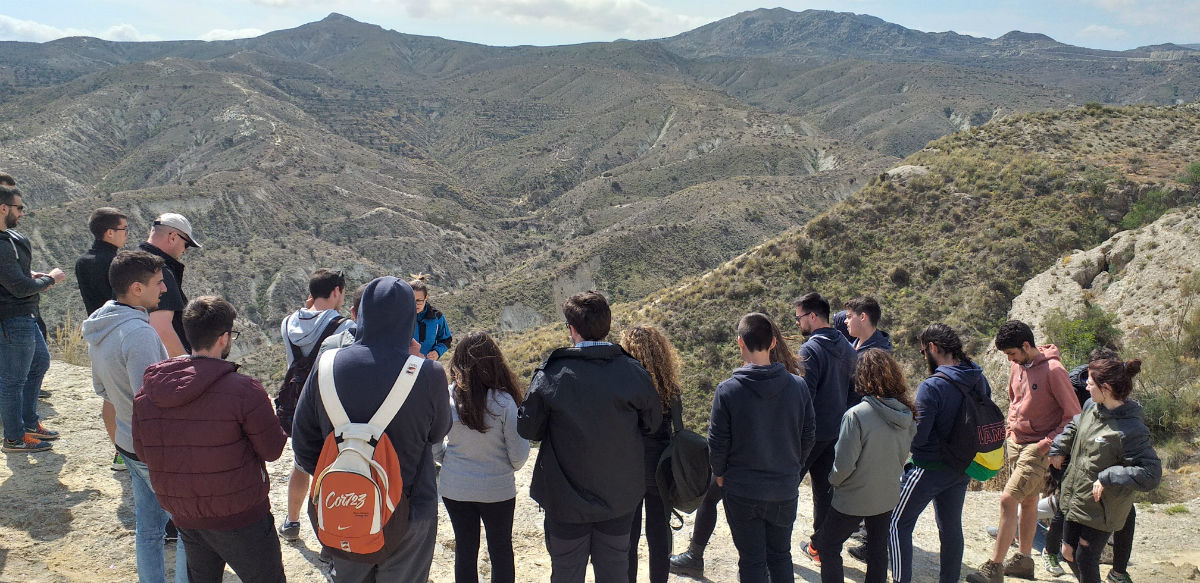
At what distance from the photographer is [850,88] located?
151000 mm

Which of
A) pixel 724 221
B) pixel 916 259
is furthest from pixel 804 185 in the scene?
pixel 916 259

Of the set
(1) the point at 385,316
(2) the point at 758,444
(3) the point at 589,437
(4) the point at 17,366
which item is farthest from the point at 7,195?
(2) the point at 758,444

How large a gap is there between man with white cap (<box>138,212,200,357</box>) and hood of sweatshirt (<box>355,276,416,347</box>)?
6.06 ft

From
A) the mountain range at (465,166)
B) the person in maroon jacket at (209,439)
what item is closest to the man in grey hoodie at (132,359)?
the person in maroon jacket at (209,439)

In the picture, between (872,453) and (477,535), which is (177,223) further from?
(872,453)

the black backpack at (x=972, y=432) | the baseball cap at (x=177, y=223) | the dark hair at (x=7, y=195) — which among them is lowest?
the black backpack at (x=972, y=432)

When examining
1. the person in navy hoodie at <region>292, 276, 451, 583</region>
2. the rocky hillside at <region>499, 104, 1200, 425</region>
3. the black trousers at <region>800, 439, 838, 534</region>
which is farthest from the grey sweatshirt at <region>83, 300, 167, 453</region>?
the rocky hillside at <region>499, 104, 1200, 425</region>

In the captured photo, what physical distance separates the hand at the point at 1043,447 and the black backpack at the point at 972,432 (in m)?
0.56

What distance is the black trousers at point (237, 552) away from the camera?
283 cm

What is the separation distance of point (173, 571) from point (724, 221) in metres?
46.6

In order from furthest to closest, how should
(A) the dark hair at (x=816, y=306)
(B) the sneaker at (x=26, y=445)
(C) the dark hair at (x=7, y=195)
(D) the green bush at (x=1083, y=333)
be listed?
(D) the green bush at (x=1083, y=333) < (B) the sneaker at (x=26, y=445) < (C) the dark hair at (x=7, y=195) < (A) the dark hair at (x=816, y=306)

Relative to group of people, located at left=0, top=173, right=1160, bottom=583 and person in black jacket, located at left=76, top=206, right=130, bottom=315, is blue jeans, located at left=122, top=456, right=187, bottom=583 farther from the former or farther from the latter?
person in black jacket, located at left=76, top=206, right=130, bottom=315

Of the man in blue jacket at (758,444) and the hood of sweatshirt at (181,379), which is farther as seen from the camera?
the man in blue jacket at (758,444)

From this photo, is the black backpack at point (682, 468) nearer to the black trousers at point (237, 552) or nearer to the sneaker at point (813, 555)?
the sneaker at point (813, 555)
